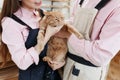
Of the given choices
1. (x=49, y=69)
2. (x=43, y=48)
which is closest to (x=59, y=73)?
(x=49, y=69)

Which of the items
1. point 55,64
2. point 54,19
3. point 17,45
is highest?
point 54,19

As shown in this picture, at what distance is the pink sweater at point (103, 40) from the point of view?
90 centimetres

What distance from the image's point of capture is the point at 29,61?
39.1 inches

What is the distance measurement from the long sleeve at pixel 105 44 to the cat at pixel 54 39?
0.25 ft

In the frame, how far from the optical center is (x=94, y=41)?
94 centimetres

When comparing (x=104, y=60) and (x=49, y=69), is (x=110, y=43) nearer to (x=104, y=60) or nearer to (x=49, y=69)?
(x=104, y=60)

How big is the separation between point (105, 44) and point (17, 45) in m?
0.43

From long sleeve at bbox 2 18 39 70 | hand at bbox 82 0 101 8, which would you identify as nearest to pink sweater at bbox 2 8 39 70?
long sleeve at bbox 2 18 39 70

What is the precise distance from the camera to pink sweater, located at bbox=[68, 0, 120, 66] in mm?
902

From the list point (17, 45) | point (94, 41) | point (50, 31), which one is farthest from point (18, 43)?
point (94, 41)

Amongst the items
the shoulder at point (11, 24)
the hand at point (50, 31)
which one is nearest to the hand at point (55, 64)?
the hand at point (50, 31)

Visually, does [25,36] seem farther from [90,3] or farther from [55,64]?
[90,3]

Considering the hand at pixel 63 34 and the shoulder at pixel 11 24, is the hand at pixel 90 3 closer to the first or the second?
the hand at pixel 63 34

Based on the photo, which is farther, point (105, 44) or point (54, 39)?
point (54, 39)
